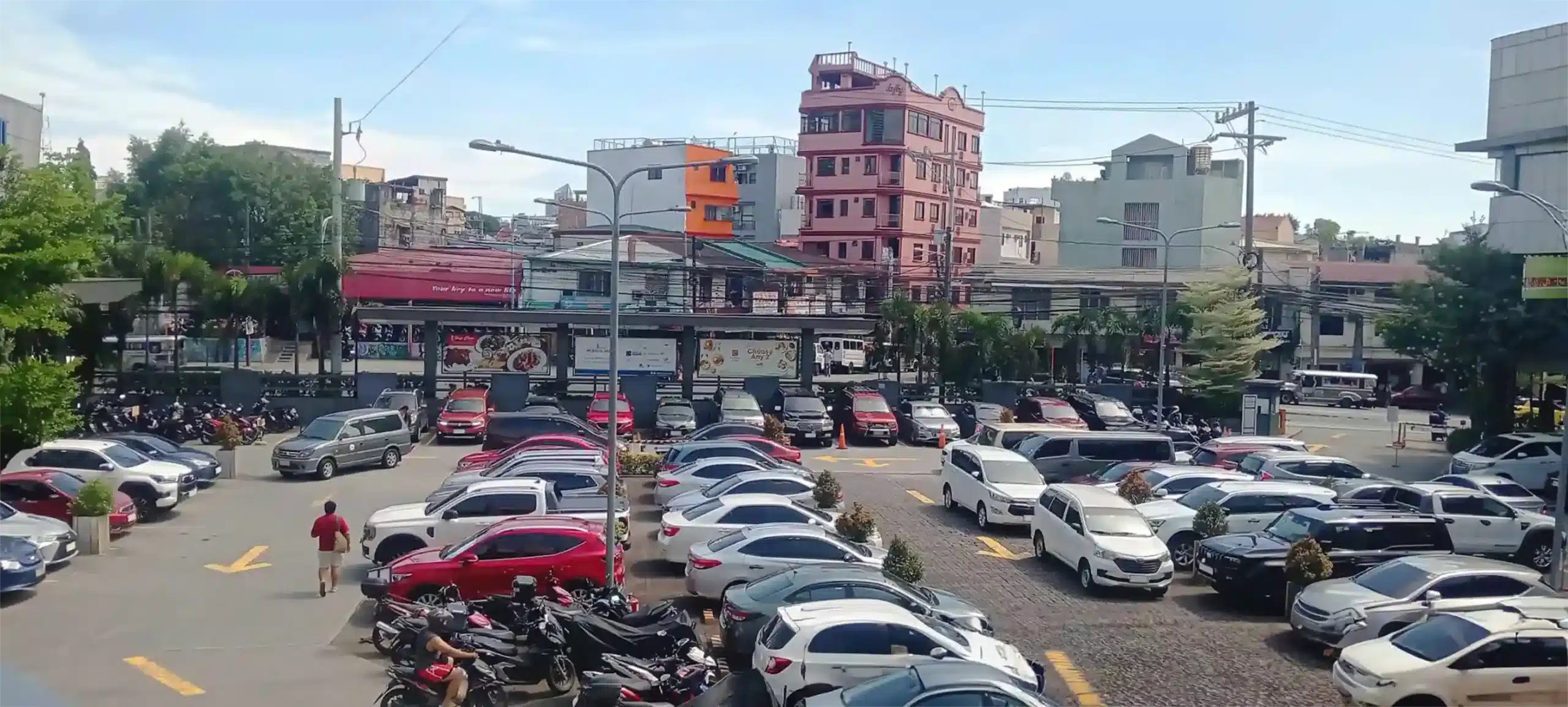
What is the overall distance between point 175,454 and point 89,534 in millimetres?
7053

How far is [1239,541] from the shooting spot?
19.4 metres

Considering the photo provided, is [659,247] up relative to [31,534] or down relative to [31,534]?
up

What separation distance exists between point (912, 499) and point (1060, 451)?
388cm

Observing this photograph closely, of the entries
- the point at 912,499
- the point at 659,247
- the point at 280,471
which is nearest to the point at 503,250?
the point at 659,247

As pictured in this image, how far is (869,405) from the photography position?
135 ft

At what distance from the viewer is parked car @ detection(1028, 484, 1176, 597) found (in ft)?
62.7

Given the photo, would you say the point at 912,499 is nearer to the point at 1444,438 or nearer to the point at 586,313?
the point at 586,313

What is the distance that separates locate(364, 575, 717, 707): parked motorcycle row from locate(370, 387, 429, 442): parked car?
Answer: 71.6 ft

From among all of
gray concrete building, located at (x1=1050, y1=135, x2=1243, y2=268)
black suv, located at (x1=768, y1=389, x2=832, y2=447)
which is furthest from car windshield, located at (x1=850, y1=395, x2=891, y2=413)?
gray concrete building, located at (x1=1050, y1=135, x2=1243, y2=268)

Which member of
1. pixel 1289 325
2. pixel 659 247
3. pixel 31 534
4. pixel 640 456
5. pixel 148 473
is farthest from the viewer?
pixel 1289 325

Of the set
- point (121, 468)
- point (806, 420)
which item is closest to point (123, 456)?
point (121, 468)

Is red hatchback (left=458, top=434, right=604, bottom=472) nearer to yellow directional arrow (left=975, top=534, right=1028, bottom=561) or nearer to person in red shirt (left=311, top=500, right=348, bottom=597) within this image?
person in red shirt (left=311, top=500, right=348, bottom=597)

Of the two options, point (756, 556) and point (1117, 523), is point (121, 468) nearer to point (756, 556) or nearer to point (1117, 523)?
point (756, 556)

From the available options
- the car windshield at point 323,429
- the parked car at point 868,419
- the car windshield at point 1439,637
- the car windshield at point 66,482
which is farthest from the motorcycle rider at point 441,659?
the parked car at point 868,419
